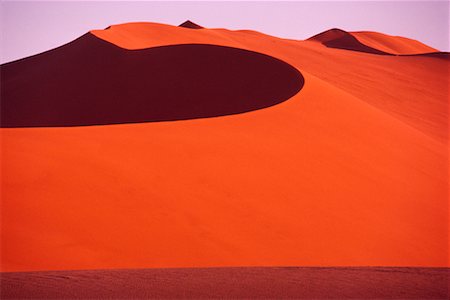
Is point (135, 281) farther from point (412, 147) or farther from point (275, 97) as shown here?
point (275, 97)

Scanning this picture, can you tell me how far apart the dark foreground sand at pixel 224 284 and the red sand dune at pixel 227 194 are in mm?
152

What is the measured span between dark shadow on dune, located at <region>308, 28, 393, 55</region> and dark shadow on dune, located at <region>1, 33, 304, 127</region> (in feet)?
71.0

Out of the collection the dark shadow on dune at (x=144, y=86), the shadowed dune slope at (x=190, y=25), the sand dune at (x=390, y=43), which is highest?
the shadowed dune slope at (x=190, y=25)

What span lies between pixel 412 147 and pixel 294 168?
324 centimetres

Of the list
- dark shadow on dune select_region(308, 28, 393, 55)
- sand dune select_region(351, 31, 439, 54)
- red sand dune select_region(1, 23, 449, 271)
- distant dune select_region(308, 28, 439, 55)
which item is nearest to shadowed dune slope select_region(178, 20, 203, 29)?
dark shadow on dune select_region(308, 28, 393, 55)

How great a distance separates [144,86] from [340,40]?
2655 centimetres

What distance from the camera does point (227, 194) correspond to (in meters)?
6.27

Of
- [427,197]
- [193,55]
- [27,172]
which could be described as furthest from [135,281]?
[193,55]

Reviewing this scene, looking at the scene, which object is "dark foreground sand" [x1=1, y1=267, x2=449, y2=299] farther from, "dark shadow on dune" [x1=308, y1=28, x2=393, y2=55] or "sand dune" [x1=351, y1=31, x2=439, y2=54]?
"sand dune" [x1=351, y1=31, x2=439, y2=54]

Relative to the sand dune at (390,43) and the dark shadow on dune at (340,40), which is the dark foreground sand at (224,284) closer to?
the dark shadow on dune at (340,40)

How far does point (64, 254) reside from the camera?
486 centimetres

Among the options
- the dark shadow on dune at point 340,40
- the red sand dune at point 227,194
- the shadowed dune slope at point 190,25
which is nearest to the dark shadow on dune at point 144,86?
the red sand dune at point 227,194

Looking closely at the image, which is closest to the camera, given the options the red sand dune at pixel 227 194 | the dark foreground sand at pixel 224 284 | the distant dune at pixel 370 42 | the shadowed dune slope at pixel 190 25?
the dark foreground sand at pixel 224 284

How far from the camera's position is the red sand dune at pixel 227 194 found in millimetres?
5129
